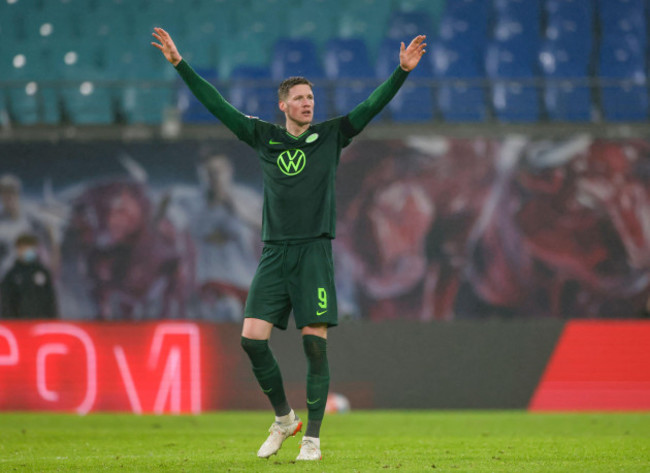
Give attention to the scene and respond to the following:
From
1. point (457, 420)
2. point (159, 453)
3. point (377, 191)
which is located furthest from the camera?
point (377, 191)

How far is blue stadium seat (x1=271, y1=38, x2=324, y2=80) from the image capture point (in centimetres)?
1555

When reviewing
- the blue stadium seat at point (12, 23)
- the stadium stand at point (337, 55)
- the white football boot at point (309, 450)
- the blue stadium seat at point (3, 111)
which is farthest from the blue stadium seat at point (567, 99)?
the white football boot at point (309, 450)

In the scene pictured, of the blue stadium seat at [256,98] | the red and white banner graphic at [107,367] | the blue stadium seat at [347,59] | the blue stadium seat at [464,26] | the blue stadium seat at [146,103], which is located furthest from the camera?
the blue stadium seat at [464,26]

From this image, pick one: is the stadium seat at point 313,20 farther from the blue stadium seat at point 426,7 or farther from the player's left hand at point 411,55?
the player's left hand at point 411,55

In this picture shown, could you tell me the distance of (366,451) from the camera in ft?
20.5

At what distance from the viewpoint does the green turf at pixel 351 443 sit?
5305 mm

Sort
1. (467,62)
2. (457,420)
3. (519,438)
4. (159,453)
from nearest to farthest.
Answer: (159,453), (519,438), (457,420), (467,62)

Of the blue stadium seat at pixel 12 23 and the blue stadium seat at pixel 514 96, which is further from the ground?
the blue stadium seat at pixel 12 23

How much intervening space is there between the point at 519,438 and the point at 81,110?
9.37 meters

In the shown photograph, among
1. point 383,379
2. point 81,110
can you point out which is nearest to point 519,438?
point 383,379

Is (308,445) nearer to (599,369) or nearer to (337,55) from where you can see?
(599,369)

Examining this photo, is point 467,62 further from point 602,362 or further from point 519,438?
point 519,438

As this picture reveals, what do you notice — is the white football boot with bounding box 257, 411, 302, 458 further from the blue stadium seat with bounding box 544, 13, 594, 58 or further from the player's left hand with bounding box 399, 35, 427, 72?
the blue stadium seat with bounding box 544, 13, 594, 58

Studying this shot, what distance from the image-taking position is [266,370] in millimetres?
5621
